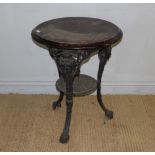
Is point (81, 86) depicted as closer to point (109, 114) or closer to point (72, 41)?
point (109, 114)

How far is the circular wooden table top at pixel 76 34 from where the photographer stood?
4.66 ft

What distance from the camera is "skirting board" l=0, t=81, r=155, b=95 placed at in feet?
7.16

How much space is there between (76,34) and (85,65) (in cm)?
62

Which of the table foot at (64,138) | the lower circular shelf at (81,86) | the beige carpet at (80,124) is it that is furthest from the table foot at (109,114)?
the table foot at (64,138)

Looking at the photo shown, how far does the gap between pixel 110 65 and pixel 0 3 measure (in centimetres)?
92

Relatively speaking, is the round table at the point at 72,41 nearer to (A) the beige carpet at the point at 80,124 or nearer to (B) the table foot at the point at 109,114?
(A) the beige carpet at the point at 80,124

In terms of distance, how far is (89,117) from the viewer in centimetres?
198

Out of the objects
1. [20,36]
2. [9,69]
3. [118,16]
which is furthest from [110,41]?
[9,69]

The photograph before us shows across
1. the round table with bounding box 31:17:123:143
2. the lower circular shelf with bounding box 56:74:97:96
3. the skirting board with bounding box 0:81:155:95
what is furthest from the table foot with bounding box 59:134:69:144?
the skirting board with bounding box 0:81:155:95

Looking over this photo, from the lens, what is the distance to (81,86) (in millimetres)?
1819

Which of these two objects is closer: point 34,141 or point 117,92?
point 34,141

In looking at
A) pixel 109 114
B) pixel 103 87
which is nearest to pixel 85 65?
pixel 103 87

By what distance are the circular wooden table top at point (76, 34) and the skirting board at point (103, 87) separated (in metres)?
0.64

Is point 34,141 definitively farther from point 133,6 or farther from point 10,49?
point 133,6
